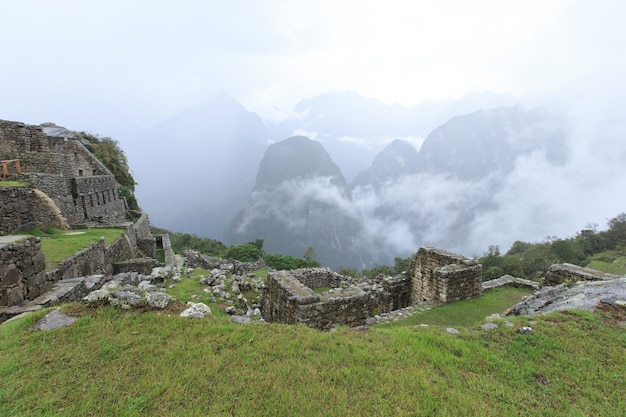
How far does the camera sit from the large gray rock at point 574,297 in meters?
6.55

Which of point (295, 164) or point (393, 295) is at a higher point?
point (295, 164)

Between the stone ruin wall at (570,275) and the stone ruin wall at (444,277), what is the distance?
235 cm

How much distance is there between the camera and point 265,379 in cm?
350

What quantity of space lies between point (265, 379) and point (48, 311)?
12.8 feet

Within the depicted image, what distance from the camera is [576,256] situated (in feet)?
143

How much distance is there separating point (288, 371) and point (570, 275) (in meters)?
11.6

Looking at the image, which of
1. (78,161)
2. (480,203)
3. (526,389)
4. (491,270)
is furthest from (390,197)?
(526,389)

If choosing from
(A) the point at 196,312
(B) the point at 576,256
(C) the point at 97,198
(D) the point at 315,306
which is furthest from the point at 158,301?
(B) the point at 576,256

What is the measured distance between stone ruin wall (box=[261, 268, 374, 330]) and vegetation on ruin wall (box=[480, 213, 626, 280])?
1140 inches

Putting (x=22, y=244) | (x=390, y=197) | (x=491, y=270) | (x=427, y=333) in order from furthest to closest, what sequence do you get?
(x=390, y=197) → (x=491, y=270) → (x=22, y=244) → (x=427, y=333)

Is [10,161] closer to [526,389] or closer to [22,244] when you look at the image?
[22,244]

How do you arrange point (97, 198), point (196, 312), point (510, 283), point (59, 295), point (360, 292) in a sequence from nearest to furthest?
point (196, 312) < point (59, 295) < point (360, 292) < point (510, 283) < point (97, 198)

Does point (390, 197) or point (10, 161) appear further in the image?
point (390, 197)

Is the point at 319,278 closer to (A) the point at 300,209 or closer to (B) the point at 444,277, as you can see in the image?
(B) the point at 444,277
